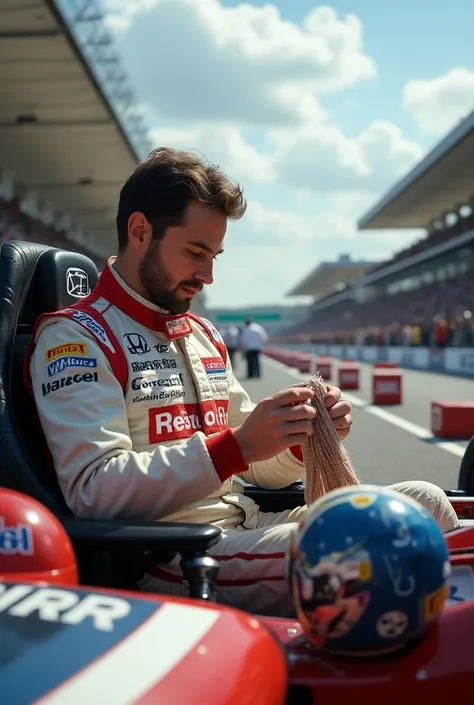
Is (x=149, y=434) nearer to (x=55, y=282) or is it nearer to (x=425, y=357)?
(x=55, y=282)

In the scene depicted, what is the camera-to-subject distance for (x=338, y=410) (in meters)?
2.34

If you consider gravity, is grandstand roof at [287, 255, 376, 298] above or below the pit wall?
above

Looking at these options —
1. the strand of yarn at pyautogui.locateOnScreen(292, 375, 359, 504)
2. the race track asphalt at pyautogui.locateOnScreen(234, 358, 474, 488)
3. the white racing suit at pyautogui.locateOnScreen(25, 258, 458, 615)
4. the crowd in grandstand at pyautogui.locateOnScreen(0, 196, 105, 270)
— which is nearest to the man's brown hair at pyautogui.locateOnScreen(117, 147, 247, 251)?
the white racing suit at pyautogui.locateOnScreen(25, 258, 458, 615)

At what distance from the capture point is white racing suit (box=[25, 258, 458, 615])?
2.08 metres

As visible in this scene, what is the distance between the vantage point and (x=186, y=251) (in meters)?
2.38

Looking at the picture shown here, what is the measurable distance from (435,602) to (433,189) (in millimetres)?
44165

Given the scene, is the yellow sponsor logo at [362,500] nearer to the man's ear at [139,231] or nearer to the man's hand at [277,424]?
the man's hand at [277,424]

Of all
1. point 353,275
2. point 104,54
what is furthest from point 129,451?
point 353,275

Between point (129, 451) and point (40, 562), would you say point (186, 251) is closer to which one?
point (129, 451)

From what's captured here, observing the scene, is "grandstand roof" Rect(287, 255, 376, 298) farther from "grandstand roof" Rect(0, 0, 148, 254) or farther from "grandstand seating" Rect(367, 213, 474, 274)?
"grandstand roof" Rect(0, 0, 148, 254)

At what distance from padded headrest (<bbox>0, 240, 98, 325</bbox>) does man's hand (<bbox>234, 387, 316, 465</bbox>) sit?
3.14ft

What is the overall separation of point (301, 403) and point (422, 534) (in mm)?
678

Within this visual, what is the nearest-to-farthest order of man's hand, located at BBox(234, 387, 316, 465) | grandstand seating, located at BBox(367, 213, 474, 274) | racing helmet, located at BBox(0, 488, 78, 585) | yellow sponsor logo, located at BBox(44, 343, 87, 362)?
racing helmet, located at BBox(0, 488, 78, 585) < man's hand, located at BBox(234, 387, 316, 465) < yellow sponsor logo, located at BBox(44, 343, 87, 362) < grandstand seating, located at BBox(367, 213, 474, 274)

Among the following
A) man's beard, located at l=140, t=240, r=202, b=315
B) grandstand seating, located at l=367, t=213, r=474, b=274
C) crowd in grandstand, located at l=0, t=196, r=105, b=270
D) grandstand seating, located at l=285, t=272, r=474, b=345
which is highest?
grandstand seating, located at l=367, t=213, r=474, b=274
